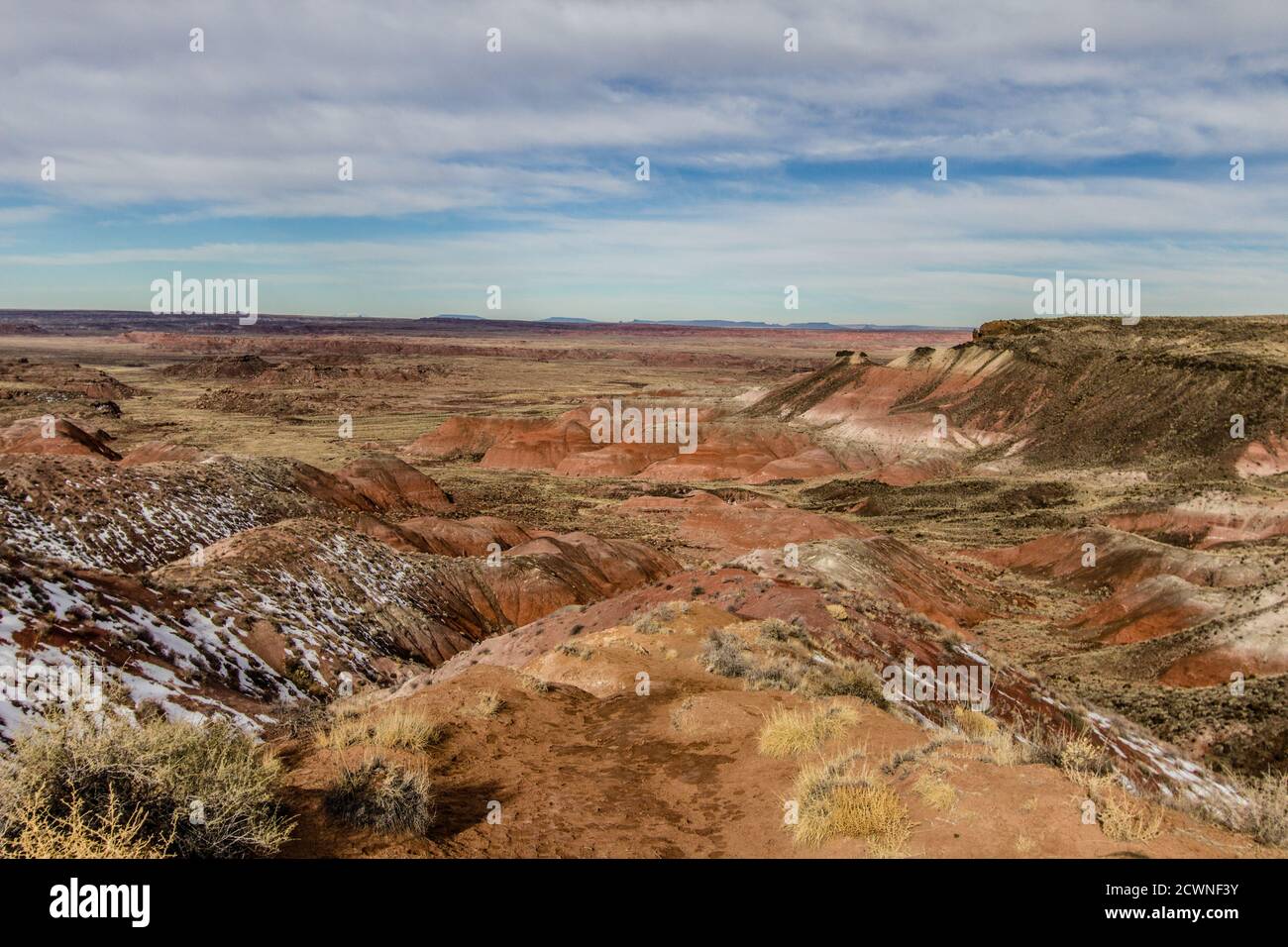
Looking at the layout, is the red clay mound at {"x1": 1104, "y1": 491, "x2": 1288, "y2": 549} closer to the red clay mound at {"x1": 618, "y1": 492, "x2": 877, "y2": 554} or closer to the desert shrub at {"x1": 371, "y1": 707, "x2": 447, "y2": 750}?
the red clay mound at {"x1": 618, "y1": 492, "x2": 877, "y2": 554}

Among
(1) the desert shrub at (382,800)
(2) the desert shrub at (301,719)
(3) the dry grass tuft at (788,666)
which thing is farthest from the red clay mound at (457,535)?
(1) the desert shrub at (382,800)

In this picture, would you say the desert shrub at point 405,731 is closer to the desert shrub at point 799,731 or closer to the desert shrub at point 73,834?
the desert shrub at point 73,834

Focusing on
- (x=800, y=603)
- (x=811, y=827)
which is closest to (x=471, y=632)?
(x=800, y=603)

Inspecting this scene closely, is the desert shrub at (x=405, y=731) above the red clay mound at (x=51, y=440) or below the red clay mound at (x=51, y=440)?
below

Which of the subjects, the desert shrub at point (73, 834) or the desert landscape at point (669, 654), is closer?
the desert shrub at point (73, 834)

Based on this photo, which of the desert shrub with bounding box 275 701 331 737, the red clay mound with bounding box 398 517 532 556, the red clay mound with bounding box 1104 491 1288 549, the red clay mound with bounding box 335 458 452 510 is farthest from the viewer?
the red clay mound with bounding box 335 458 452 510

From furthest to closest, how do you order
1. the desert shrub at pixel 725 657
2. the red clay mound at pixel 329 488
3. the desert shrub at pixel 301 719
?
the red clay mound at pixel 329 488
the desert shrub at pixel 725 657
the desert shrub at pixel 301 719

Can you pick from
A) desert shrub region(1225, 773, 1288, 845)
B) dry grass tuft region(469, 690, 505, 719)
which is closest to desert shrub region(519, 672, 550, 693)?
dry grass tuft region(469, 690, 505, 719)
